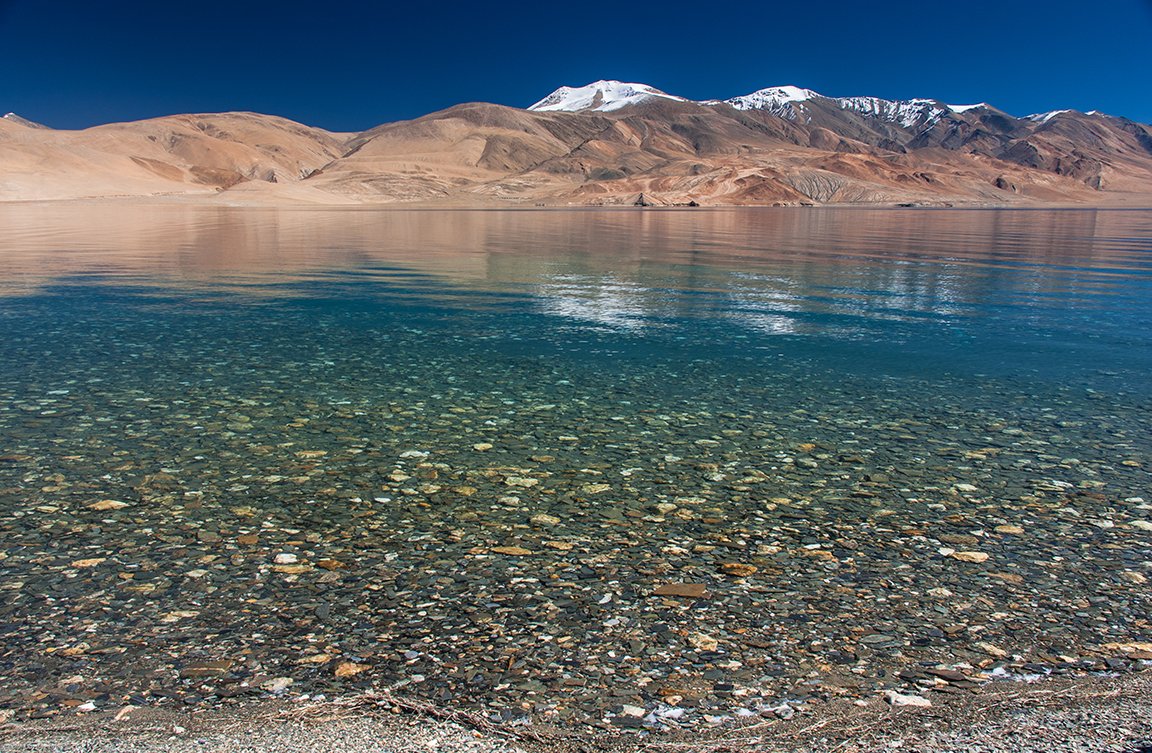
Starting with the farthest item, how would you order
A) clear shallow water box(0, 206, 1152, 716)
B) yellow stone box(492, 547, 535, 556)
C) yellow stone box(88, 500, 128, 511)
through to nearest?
yellow stone box(88, 500, 128, 511) < yellow stone box(492, 547, 535, 556) < clear shallow water box(0, 206, 1152, 716)

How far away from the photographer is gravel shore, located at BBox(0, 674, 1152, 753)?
12.4 ft

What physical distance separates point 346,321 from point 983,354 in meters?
10.5

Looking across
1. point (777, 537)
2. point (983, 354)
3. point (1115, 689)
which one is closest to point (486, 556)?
point (777, 537)

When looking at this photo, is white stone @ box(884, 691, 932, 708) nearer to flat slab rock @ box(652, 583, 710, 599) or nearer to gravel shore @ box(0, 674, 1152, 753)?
gravel shore @ box(0, 674, 1152, 753)

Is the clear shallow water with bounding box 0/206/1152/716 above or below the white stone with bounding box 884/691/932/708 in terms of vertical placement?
above

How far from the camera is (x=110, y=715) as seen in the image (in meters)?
3.97

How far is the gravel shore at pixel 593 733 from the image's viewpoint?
3.78m

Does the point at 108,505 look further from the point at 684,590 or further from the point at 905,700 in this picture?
the point at 905,700

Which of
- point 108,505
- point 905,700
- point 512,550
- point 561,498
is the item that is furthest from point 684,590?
point 108,505

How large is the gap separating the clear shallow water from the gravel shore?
0.79ft

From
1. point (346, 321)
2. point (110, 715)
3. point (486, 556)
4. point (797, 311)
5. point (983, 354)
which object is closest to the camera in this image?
point (110, 715)

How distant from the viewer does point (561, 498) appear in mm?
6695

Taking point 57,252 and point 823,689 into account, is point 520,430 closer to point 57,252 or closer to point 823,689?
point 823,689

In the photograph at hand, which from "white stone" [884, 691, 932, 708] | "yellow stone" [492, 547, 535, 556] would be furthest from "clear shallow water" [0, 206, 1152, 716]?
"white stone" [884, 691, 932, 708]
